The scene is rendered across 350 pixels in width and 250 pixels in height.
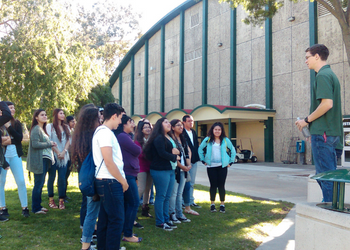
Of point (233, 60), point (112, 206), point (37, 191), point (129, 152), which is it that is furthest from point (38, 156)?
point (233, 60)

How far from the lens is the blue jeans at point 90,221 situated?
4051 millimetres

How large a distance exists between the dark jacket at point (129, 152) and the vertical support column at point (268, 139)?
1712 centimetres

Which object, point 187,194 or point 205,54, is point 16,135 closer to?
point 187,194

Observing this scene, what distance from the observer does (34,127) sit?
5855 mm

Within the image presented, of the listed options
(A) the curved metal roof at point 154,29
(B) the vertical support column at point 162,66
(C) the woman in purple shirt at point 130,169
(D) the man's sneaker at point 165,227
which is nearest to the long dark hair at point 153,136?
(C) the woman in purple shirt at point 130,169

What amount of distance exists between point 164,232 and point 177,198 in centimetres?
89

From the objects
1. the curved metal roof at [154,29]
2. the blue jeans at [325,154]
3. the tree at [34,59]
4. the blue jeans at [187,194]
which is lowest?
A: the blue jeans at [187,194]

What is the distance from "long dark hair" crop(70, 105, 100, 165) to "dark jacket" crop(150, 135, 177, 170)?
127cm

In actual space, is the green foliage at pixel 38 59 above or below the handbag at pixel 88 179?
above

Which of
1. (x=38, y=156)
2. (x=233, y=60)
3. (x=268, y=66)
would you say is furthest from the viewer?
(x=233, y=60)

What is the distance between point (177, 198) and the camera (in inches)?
234

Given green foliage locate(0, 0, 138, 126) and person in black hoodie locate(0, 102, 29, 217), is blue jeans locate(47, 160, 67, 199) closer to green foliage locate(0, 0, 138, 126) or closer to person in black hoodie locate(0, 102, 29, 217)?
person in black hoodie locate(0, 102, 29, 217)

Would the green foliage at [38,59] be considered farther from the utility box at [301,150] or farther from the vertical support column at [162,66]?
the utility box at [301,150]

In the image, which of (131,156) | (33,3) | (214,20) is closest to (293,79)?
(214,20)
